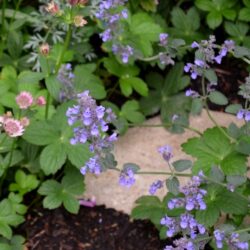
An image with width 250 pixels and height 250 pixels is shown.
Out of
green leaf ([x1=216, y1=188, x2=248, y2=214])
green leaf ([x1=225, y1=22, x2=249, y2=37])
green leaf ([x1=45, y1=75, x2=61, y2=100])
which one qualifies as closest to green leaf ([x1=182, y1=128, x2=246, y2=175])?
green leaf ([x1=216, y1=188, x2=248, y2=214])

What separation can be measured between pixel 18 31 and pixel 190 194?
1.53 m

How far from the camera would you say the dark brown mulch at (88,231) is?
2699 millimetres

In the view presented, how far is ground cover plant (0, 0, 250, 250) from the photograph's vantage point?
7.25ft

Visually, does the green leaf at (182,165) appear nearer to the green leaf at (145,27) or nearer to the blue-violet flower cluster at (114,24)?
the blue-violet flower cluster at (114,24)

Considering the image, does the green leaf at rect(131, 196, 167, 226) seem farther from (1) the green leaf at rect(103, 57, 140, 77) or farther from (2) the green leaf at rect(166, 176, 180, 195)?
(1) the green leaf at rect(103, 57, 140, 77)

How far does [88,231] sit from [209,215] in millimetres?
609

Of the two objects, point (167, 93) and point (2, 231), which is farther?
point (167, 93)

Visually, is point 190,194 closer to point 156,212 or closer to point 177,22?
point 156,212

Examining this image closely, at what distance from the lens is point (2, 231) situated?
2.48 m

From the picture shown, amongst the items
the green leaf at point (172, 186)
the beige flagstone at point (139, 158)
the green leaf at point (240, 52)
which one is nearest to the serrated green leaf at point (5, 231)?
the beige flagstone at point (139, 158)

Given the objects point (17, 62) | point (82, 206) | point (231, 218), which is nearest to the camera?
point (231, 218)

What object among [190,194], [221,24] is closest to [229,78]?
[221,24]

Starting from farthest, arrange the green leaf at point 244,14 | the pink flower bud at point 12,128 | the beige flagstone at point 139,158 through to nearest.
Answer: the green leaf at point 244,14, the beige flagstone at point 139,158, the pink flower bud at point 12,128

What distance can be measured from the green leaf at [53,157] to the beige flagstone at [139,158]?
317mm
